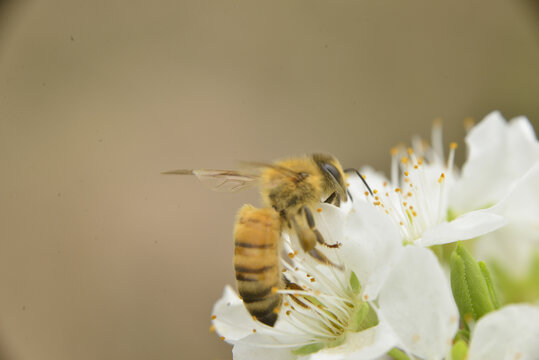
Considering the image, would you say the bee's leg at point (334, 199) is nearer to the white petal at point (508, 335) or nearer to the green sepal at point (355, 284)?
the green sepal at point (355, 284)

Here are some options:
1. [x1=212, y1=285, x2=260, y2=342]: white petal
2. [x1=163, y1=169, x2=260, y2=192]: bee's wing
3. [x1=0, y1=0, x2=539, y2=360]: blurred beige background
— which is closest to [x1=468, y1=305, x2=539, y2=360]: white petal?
[x1=212, y1=285, x2=260, y2=342]: white petal

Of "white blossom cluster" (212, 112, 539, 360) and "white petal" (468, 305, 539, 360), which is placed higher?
"white blossom cluster" (212, 112, 539, 360)

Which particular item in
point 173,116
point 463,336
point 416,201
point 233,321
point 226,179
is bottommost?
point 463,336

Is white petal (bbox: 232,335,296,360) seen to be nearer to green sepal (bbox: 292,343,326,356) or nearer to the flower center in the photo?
green sepal (bbox: 292,343,326,356)

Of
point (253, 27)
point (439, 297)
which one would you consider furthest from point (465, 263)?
point (253, 27)

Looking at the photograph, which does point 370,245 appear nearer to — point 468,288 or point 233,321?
point 468,288

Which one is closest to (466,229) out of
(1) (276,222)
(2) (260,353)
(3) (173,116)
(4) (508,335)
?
(4) (508,335)

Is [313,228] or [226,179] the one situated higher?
[226,179]
